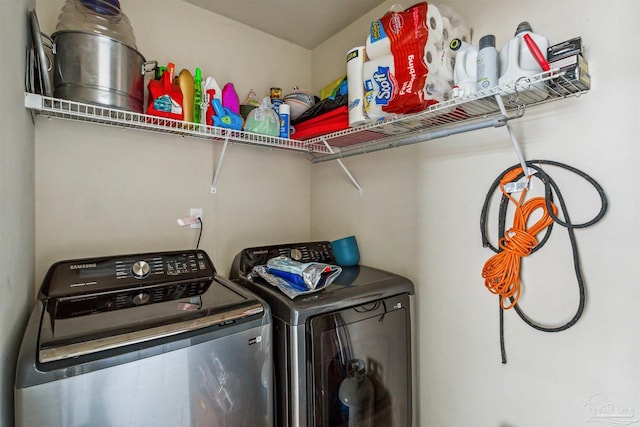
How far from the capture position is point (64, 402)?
754mm

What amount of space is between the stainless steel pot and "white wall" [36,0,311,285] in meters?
0.33

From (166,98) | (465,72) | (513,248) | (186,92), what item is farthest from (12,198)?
(513,248)

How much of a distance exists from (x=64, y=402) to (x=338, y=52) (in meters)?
2.15

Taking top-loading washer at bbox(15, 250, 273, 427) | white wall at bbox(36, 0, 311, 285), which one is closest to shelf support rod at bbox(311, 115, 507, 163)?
white wall at bbox(36, 0, 311, 285)

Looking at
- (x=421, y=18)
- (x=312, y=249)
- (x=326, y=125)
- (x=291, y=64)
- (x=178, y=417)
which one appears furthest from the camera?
(x=291, y=64)

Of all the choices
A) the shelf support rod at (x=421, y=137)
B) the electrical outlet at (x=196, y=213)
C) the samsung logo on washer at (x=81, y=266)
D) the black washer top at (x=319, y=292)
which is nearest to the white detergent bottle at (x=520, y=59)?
the shelf support rod at (x=421, y=137)

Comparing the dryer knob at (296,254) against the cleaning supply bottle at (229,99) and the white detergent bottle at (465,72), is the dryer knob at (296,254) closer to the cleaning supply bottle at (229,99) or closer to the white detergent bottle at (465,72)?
the cleaning supply bottle at (229,99)

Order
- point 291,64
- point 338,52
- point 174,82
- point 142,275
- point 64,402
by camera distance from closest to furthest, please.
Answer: point 64,402, point 142,275, point 174,82, point 338,52, point 291,64

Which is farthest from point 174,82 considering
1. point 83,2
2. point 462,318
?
point 462,318

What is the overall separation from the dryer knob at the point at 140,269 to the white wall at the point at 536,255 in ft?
3.89

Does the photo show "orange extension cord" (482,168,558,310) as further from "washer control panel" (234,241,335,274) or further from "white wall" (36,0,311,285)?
"white wall" (36,0,311,285)

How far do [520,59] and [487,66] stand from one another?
0.10 metres

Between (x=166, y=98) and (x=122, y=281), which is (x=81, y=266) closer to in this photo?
(x=122, y=281)

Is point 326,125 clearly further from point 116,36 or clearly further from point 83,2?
point 83,2
